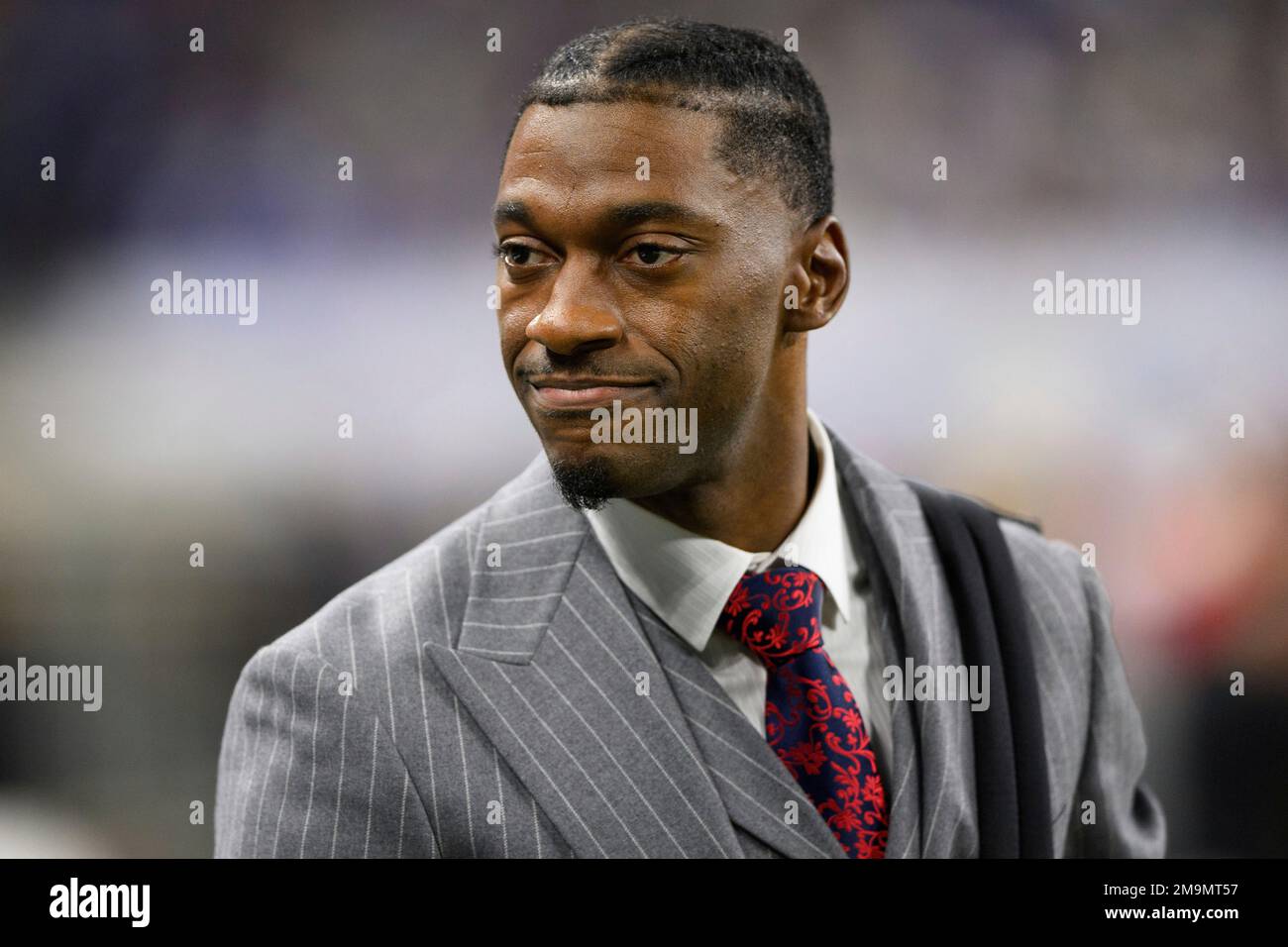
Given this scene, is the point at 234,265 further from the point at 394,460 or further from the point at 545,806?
the point at 545,806

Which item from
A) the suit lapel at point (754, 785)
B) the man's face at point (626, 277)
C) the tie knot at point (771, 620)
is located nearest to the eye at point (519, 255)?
the man's face at point (626, 277)

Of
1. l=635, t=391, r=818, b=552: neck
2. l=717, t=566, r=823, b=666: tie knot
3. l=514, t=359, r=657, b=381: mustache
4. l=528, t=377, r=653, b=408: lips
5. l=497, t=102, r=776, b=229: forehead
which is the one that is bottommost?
l=717, t=566, r=823, b=666: tie knot

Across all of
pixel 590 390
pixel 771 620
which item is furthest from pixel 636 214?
pixel 771 620

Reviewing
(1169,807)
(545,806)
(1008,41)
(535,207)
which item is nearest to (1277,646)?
(1169,807)

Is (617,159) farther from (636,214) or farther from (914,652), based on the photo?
(914,652)

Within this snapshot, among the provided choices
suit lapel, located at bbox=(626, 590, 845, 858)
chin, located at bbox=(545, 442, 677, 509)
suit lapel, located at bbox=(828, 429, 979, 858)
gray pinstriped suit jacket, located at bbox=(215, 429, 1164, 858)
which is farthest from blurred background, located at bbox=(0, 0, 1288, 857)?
suit lapel, located at bbox=(626, 590, 845, 858)

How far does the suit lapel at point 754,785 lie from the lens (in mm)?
1979

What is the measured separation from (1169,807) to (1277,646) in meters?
0.40

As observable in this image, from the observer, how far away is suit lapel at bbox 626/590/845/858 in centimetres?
198

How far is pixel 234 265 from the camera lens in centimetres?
232

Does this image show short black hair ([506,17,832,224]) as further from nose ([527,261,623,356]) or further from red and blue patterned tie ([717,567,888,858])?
red and blue patterned tie ([717,567,888,858])

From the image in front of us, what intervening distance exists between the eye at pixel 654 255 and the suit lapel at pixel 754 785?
707mm

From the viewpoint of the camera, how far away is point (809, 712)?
2051 mm

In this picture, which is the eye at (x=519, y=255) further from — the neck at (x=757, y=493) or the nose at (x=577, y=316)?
the neck at (x=757, y=493)
